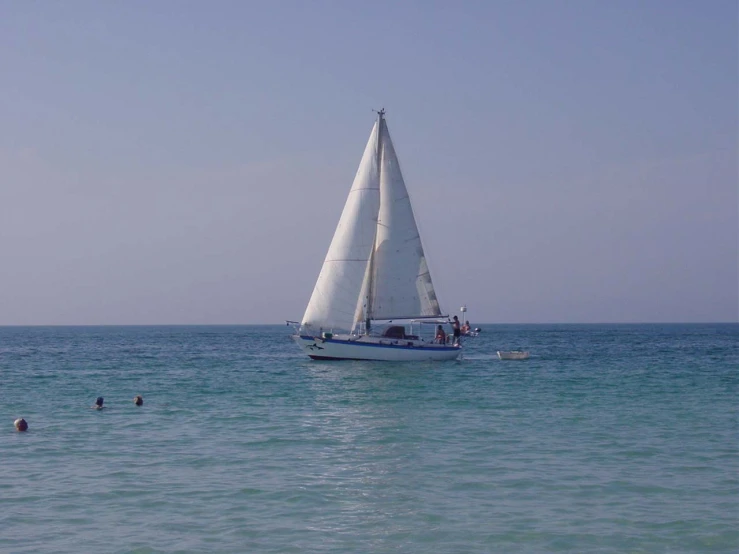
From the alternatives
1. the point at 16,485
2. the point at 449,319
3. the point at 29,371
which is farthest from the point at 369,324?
the point at 16,485

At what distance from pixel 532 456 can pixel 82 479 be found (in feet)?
33.3

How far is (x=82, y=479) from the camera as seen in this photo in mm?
17938

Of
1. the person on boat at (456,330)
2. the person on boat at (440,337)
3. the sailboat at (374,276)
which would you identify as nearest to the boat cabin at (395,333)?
the sailboat at (374,276)

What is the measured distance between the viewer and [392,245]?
171ft

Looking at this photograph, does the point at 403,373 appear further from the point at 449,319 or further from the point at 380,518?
the point at 380,518

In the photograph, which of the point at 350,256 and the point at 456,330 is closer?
the point at 350,256

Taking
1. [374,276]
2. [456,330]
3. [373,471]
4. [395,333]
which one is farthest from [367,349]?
[373,471]

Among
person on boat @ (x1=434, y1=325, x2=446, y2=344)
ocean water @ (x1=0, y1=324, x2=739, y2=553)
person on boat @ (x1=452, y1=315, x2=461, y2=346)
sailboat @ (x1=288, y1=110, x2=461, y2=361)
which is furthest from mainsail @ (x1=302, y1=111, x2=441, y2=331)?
ocean water @ (x1=0, y1=324, x2=739, y2=553)

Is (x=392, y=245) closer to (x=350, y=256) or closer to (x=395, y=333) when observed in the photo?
(x=350, y=256)

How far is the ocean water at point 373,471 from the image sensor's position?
13.9 metres

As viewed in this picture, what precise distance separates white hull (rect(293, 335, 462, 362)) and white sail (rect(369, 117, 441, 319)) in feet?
7.04

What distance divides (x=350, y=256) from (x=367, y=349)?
5.66m

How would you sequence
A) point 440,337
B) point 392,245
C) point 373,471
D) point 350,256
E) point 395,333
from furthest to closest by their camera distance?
point 440,337, point 395,333, point 392,245, point 350,256, point 373,471

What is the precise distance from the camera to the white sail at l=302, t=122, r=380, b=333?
51.3 m
